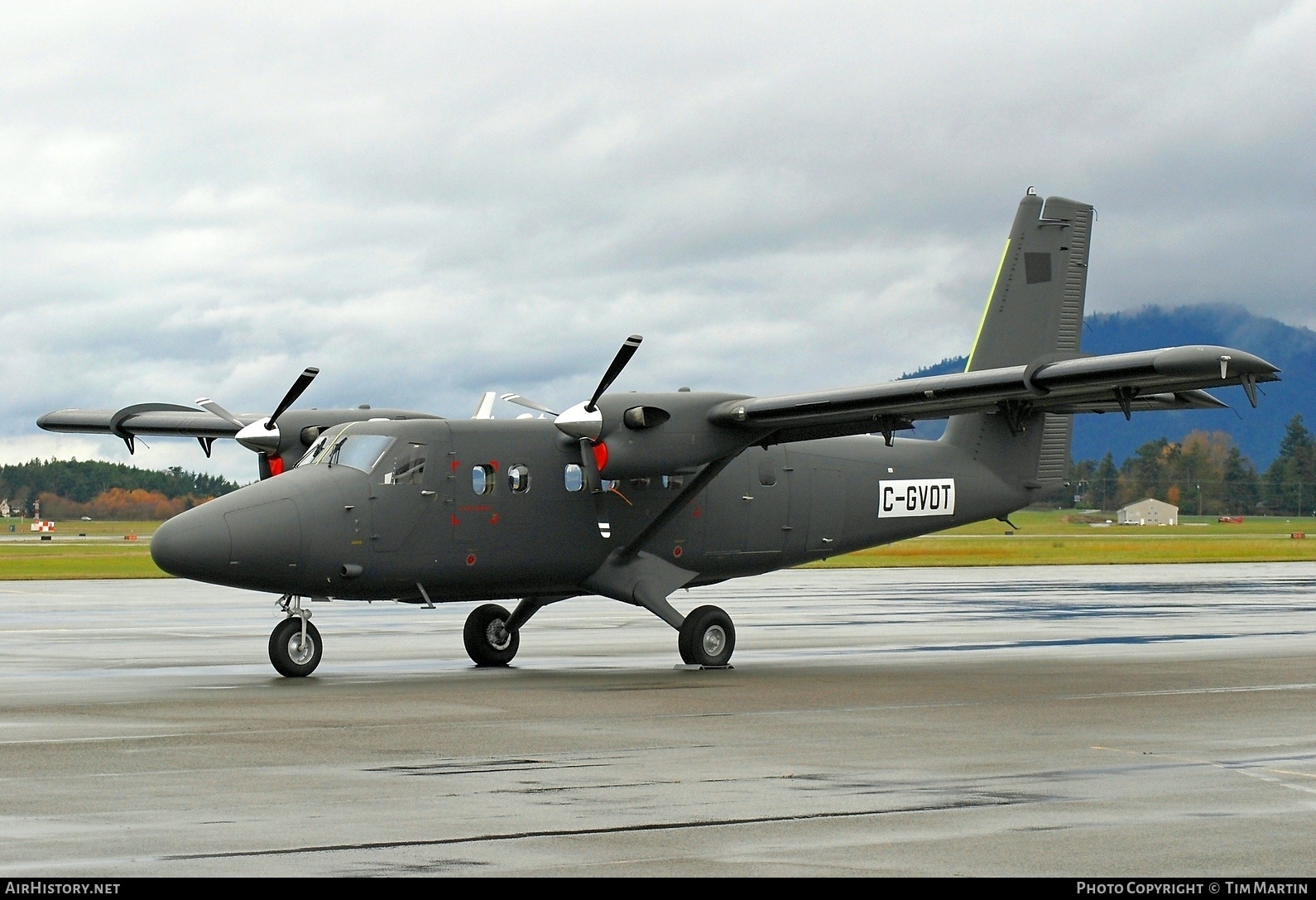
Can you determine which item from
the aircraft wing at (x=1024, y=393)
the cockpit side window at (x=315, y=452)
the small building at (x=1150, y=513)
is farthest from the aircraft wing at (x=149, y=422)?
the small building at (x=1150, y=513)

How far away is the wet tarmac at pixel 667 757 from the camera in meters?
9.06

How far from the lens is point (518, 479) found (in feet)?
72.8

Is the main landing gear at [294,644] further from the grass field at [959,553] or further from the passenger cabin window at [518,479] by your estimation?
the grass field at [959,553]

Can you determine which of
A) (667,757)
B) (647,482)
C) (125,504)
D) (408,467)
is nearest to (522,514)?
(408,467)

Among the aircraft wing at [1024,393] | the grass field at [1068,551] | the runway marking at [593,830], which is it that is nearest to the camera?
the runway marking at [593,830]

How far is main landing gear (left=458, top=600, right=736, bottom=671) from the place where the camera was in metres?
22.5

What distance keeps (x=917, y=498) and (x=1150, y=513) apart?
16548 centimetres

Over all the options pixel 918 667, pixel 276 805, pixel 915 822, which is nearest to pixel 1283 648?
pixel 918 667

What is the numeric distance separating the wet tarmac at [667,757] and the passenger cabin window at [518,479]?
2492mm

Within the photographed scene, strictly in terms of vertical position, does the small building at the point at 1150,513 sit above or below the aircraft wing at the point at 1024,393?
above

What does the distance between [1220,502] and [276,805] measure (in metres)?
195

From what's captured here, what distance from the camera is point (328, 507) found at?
20391mm

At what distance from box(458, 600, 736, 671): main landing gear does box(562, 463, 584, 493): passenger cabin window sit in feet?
7.48

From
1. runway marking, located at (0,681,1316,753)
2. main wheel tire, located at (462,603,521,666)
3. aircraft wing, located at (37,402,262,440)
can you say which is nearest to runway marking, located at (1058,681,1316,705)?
runway marking, located at (0,681,1316,753)
